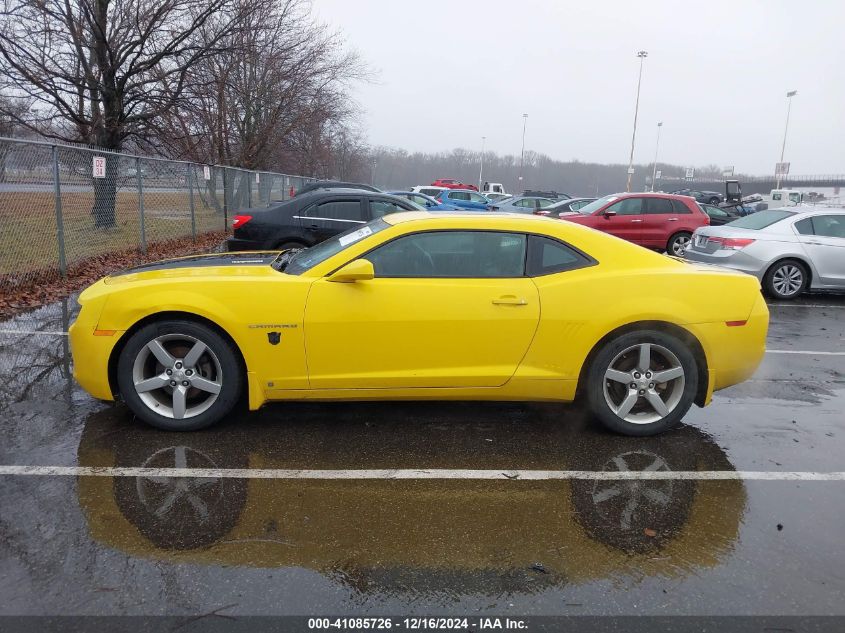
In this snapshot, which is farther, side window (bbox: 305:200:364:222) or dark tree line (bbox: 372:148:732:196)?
dark tree line (bbox: 372:148:732:196)

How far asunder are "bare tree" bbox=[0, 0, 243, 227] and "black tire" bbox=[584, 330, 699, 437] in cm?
1651

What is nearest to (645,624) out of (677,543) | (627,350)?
(677,543)

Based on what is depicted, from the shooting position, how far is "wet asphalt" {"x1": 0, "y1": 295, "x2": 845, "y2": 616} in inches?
96.7

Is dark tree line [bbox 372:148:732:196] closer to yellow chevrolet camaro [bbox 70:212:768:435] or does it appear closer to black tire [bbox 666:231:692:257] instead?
black tire [bbox 666:231:692:257]

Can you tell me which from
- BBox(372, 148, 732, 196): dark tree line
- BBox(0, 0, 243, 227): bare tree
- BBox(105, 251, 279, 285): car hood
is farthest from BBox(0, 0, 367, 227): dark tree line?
BBox(372, 148, 732, 196): dark tree line

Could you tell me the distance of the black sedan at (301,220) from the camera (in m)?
9.90

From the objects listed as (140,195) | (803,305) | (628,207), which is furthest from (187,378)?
(628,207)

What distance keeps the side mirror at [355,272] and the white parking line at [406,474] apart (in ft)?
3.86

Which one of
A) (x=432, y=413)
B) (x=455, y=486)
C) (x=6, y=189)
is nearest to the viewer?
(x=455, y=486)

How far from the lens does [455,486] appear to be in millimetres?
3375

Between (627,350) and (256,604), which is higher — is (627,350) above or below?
above

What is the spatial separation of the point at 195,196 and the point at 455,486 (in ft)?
44.7

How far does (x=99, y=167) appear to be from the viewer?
9.98 meters

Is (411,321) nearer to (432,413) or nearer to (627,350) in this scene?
(432,413)
